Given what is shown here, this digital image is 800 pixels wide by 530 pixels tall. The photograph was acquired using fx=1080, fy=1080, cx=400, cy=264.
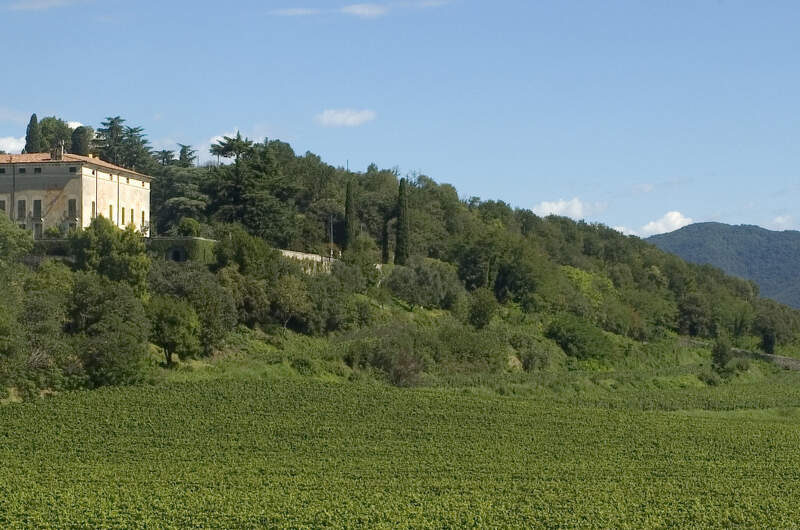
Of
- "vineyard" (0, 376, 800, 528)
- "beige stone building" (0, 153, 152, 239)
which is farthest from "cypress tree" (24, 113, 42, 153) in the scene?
"vineyard" (0, 376, 800, 528)

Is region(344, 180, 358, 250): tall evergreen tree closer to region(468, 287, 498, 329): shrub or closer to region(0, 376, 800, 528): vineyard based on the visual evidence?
region(468, 287, 498, 329): shrub

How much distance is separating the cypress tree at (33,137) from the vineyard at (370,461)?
45288 mm

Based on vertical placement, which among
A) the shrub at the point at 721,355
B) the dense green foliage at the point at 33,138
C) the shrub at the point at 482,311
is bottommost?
the shrub at the point at 721,355

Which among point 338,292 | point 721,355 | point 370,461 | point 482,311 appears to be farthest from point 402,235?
point 370,461

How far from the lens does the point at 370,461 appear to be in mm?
39906

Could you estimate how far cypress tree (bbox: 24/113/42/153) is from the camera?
85.6 m

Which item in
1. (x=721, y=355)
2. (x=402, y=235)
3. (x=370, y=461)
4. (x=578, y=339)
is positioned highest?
(x=402, y=235)

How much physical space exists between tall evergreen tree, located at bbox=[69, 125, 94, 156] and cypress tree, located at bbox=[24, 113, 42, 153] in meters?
2.84

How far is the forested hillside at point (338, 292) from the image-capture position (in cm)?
4816

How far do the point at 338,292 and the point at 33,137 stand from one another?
37322mm

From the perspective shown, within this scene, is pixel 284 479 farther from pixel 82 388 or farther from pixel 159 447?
pixel 82 388

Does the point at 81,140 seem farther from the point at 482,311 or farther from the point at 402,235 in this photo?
the point at 482,311

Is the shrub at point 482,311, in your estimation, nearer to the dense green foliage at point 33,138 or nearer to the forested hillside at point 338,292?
the forested hillside at point 338,292

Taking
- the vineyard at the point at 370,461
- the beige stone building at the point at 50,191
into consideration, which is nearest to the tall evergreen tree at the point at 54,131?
the beige stone building at the point at 50,191
